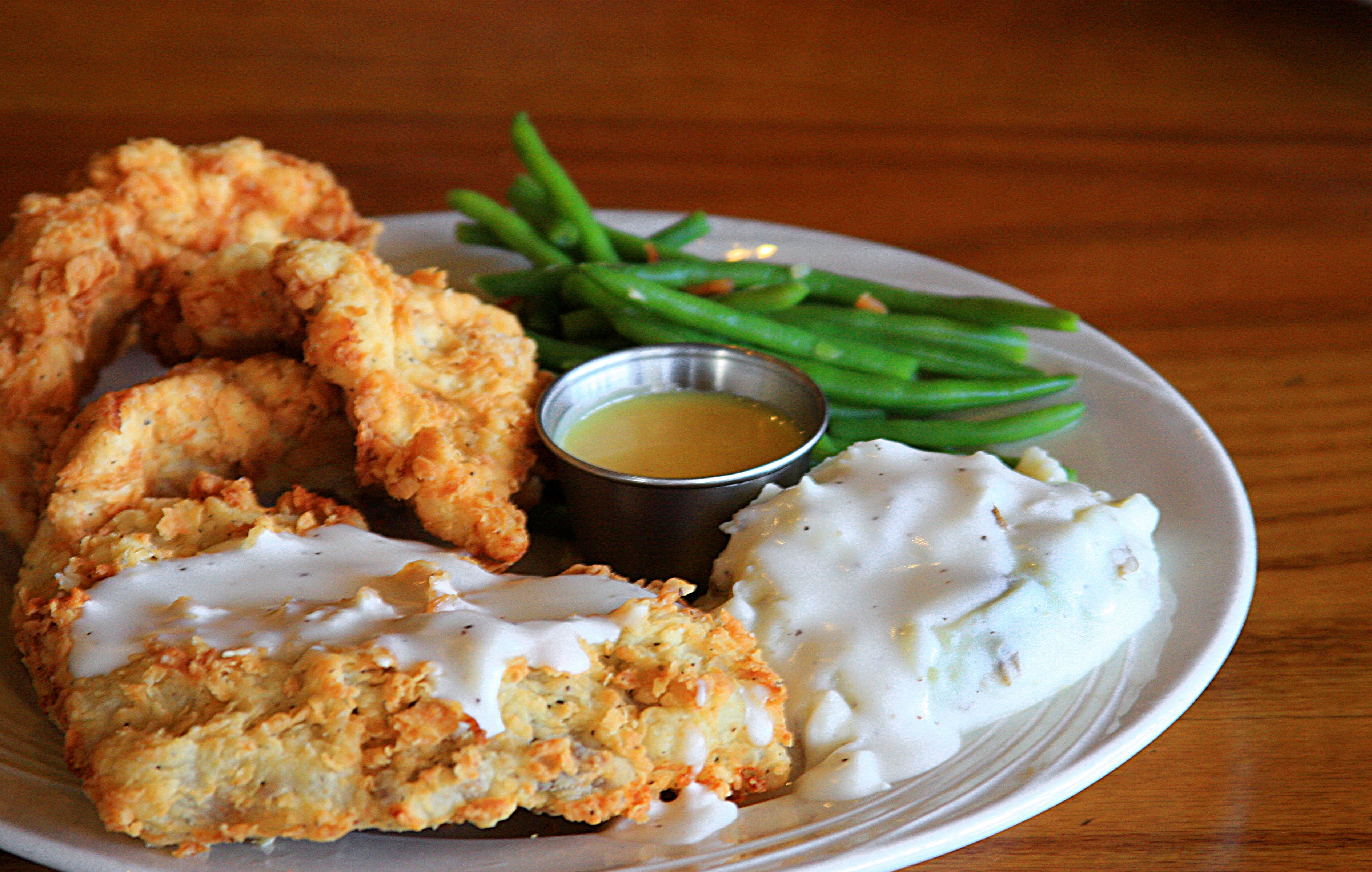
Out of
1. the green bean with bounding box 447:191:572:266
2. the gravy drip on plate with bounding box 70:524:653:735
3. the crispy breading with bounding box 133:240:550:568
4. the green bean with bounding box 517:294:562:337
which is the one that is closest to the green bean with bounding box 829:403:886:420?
the crispy breading with bounding box 133:240:550:568

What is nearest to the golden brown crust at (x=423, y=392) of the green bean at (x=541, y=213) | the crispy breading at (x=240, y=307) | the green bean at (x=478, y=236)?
the crispy breading at (x=240, y=307)

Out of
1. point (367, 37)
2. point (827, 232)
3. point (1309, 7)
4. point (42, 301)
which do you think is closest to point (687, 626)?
point (42, 301)

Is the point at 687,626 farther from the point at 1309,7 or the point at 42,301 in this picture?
the point at 1309,7

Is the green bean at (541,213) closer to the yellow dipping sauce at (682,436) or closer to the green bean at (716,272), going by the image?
the green bean at (716,272)

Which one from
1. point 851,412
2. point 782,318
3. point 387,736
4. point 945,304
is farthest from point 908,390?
point 387,736

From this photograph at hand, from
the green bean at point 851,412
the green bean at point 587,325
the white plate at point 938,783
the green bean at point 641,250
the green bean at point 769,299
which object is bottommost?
the white plate at point 938,783

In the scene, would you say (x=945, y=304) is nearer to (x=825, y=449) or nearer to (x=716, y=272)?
(x=716, y=272)

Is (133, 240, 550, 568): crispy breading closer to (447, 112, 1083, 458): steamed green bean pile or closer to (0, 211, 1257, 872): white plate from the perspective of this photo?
(447, 112, 1083, 458): steamed green bean pile
